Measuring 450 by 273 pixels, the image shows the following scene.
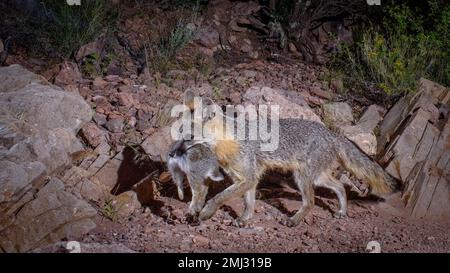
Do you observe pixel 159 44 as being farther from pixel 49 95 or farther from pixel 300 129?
pixel 300 129

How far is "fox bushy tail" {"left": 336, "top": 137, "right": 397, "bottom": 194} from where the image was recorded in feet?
19.2

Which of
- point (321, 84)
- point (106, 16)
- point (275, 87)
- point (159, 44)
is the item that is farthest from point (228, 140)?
point (106, 16)

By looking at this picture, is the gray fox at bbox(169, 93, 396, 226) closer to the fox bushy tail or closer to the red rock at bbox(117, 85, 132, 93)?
the fox bushy tail

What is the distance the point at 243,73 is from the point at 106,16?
10.9 ft

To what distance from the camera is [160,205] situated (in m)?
5.95

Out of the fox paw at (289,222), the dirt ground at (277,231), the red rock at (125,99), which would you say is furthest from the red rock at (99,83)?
the fox paw at (289,222)

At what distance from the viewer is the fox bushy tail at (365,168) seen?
19.2ft

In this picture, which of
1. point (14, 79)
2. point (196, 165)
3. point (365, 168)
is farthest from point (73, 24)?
point (365, 168)

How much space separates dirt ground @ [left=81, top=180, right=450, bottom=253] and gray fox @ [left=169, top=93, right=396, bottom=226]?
198mm

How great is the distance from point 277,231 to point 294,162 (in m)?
0.91

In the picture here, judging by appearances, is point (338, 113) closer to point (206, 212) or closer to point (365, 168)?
point (365, 168)

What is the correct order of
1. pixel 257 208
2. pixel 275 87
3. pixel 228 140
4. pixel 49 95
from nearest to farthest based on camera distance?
pixel 228 140
pixel 257 208
pixel 49 95
pixel 275 87

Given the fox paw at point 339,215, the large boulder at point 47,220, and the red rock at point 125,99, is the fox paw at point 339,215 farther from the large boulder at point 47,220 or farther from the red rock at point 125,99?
the red rock at point 125,99

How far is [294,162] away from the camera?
5.87m
